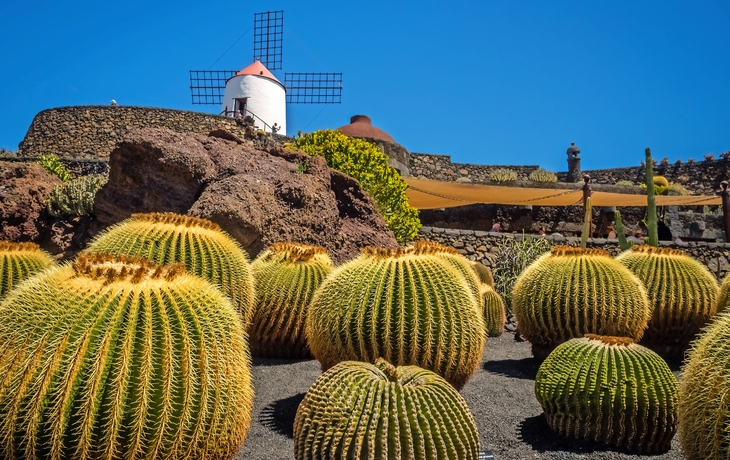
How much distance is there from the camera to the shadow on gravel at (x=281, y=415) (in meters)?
4.11

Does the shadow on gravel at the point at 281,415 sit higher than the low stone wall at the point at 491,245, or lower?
lower

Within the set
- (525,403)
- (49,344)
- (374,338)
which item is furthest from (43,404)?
(525,403)

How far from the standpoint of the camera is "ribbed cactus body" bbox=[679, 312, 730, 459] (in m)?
2.57

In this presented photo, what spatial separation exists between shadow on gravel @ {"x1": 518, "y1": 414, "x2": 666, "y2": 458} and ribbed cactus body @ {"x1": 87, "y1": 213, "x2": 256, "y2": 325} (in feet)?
7.27

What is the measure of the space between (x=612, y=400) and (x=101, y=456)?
312cm

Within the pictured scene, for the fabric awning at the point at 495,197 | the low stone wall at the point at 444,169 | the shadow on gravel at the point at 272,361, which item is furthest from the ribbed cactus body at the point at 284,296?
the low stone wall at the point at 444,169

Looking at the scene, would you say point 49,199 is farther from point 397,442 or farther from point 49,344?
point 397,442

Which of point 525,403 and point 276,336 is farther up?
point 276,336

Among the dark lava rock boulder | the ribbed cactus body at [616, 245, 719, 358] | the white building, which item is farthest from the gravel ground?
the white building

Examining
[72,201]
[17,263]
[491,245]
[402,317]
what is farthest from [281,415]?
[491,245]

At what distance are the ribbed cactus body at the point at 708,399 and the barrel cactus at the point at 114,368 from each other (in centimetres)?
Answer: 202

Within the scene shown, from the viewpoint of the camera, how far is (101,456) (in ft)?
7.88

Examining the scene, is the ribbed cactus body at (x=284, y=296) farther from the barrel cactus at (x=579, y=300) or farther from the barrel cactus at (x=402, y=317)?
the barrel cactus at (x=579, y=300)

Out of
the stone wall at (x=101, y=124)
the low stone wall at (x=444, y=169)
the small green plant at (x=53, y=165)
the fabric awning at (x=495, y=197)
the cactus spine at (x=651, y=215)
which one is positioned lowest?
the cactus spine at (x=651, y=215)
